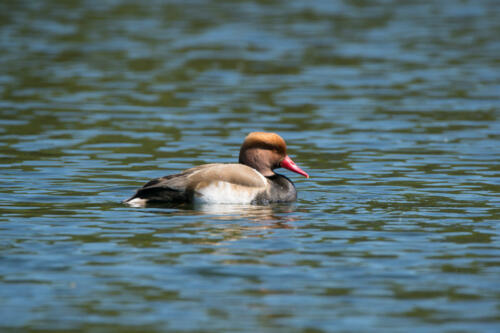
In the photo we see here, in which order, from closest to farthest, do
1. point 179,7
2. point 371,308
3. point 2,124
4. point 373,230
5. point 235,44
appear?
point 371,308 < point 373,230 < point 2,124 < point 235,44 < point 179,7

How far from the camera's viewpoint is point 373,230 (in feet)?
34.7

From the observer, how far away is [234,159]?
16.0 meters

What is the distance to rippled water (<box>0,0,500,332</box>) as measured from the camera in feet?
26.1

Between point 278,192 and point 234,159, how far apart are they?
3683 mm

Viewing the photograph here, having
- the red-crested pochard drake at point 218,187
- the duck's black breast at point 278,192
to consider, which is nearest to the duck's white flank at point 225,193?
the red-crested pochard drake at point 218,187

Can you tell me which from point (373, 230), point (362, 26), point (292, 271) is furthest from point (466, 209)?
point (362, 26)

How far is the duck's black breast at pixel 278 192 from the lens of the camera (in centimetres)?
1218

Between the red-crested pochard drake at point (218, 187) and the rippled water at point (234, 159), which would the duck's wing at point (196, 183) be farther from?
the rippled water at point (234, 159)

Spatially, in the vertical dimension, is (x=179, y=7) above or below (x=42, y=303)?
above

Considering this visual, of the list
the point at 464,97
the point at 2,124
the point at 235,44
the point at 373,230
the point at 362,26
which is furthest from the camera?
the point at 362,26

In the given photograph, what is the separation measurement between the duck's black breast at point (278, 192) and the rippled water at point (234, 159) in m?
0.15

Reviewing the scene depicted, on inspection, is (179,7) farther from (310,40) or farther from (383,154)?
(383,154)

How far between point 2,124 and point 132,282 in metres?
11.3

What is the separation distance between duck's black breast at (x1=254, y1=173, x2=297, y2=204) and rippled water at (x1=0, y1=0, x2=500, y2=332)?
15cm
